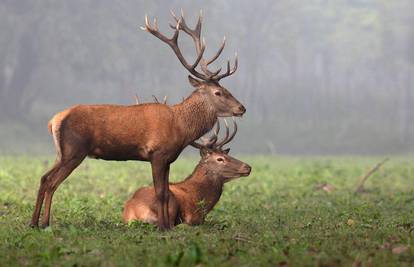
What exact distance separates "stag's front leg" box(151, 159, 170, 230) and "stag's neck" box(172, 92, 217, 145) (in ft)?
2.08

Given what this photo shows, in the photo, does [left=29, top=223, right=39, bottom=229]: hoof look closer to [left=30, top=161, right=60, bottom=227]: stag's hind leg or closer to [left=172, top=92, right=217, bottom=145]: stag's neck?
[left=30, top=161, right=60, bottom=227]: stag's hind leg

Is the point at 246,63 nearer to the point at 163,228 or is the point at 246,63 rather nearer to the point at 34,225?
the point at 163,228

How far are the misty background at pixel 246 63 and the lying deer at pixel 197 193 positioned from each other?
29953 mm

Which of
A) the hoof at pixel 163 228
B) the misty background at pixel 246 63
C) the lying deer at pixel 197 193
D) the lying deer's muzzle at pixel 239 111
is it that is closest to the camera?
the hoof at pixel 163 228

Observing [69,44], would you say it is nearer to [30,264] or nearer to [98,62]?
[98,62]

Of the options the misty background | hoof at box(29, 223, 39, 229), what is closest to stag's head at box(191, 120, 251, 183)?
hoof at box(29, 223, 39, 229)

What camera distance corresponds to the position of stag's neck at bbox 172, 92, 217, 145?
10.9 m

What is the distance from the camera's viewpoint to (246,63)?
6775cm

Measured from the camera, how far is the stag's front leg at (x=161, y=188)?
1048cm

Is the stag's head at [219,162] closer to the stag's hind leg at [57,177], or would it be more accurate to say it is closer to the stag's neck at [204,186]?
the stag's neck at [204,186]

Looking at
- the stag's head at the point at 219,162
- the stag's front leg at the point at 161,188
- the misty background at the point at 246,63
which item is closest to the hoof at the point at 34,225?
the stag's front leg at the point at 161,188

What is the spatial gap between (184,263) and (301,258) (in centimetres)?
116

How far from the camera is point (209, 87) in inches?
444

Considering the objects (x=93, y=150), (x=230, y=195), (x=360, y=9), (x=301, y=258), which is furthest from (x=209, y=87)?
(x=360, y=9)
